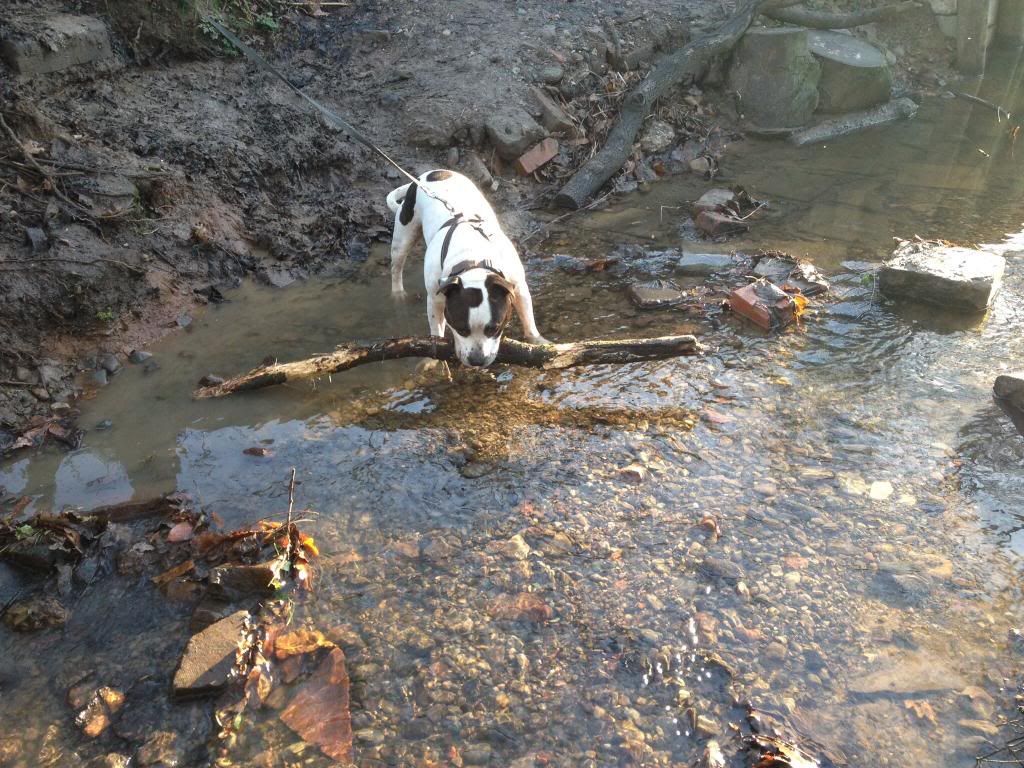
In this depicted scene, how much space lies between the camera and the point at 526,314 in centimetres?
519

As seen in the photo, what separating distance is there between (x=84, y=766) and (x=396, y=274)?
4.31m

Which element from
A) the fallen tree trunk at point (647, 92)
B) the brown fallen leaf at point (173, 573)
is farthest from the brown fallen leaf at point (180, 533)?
the fallen tree trunk at point (647, 92)

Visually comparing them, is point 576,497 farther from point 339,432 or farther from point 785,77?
point 785,77

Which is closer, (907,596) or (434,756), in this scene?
(434,756)

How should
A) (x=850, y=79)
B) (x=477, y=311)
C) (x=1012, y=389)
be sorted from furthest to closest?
(x=850, y=79), (x=477, y=311), (x=1012, y=389)

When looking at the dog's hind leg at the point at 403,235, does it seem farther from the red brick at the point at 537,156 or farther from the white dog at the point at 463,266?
the red brick at the point at 537,156

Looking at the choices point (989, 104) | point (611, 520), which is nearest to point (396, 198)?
point (611, 520)

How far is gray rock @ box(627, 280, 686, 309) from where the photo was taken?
19.2ft

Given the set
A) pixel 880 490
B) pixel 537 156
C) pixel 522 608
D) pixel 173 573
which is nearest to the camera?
pixel 522 608

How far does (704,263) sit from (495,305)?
2795mm

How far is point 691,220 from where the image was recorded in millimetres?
7543

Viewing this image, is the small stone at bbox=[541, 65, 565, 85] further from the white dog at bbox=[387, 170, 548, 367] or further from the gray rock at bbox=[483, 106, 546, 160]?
the white dog at bbox=[387, 170, 548, 367]

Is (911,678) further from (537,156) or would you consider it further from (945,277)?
(537,156)

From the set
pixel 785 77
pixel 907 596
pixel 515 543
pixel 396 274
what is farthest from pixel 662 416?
pixel 785 77
